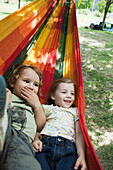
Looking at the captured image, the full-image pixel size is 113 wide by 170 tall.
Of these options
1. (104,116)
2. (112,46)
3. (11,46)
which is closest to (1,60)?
(11,46)

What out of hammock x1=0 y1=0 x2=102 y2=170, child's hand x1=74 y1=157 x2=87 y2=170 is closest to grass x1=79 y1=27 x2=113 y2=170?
hammock x1=0 y1=0 x2=102 y2=170

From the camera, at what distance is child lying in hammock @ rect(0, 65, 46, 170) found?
892mm

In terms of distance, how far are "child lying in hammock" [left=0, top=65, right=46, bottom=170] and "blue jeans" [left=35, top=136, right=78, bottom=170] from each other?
0.12m

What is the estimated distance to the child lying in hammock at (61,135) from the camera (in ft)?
3.88

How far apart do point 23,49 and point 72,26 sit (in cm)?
125

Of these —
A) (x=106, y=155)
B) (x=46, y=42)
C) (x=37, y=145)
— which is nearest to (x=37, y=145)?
(x=37, y=145)

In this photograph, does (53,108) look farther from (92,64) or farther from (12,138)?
(92,64)

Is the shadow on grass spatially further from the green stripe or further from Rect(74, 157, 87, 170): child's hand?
the green stripe

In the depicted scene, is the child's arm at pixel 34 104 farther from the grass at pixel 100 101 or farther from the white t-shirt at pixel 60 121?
the grass at pixel 100 101

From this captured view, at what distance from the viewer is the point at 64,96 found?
1681mm

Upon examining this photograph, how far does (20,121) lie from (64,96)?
0.59 m

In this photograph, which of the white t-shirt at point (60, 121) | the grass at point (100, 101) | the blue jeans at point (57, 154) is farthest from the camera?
the grass at point (100, 101)

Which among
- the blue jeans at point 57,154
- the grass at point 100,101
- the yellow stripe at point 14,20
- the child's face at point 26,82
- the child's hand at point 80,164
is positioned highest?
the yellow stripe at point 14,20

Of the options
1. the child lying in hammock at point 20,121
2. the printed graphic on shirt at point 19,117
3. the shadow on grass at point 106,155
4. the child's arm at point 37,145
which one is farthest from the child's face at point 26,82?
the shadow on grass at point 106,155
